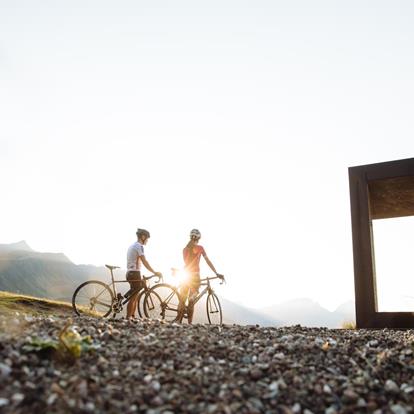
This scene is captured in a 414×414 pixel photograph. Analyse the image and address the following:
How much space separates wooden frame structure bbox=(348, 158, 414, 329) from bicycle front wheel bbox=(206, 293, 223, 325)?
3.81 m

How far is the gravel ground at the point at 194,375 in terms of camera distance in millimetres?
4230

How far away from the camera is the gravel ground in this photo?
13.9ft

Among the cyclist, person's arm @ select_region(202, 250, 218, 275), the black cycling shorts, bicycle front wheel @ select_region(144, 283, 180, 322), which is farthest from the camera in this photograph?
person's arm @ select_region(202, 250, 218, 275)

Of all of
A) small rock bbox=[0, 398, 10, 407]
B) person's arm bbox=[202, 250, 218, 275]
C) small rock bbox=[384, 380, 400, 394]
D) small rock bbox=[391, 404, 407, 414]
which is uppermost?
person's arm bbox=[202, 250, 218, 275]

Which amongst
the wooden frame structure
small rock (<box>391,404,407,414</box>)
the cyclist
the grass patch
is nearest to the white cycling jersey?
the cyclist

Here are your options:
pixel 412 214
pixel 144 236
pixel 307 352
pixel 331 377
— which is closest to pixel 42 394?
pixel 331 377

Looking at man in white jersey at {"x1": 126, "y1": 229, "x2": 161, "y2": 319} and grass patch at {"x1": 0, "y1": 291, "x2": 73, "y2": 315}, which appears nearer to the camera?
man in white jersey at {"x1": 126, "y1": 229, "x2": 161, "y2": 319}

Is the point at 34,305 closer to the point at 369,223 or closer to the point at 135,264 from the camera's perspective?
the point at 135,264

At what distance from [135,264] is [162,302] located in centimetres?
128

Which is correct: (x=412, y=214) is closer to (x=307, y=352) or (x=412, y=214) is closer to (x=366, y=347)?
(x=366, y=347)

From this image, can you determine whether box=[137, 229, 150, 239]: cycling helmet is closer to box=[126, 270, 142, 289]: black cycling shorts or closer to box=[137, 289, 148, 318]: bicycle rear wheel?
box=[126, 270, 142, 289]: black cycling shorts

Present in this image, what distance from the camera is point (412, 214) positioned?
16344mm

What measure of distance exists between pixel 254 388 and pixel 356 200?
9595mm

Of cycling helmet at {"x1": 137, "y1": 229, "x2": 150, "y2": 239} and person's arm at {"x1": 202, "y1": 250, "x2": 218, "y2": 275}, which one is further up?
cycling helmet at {"x1": 137, "y1": 229, "x2": 150, "y2": 239}
